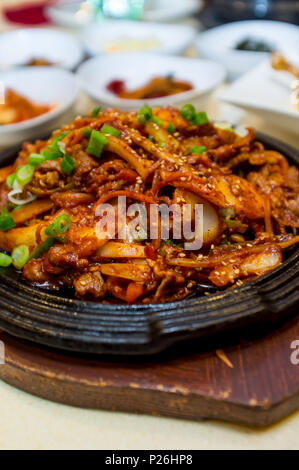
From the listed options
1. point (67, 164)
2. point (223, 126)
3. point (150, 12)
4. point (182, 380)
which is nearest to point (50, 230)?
point (67, 164)

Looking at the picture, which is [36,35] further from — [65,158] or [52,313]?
[52,313]

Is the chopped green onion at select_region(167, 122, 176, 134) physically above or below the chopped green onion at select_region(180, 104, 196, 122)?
below

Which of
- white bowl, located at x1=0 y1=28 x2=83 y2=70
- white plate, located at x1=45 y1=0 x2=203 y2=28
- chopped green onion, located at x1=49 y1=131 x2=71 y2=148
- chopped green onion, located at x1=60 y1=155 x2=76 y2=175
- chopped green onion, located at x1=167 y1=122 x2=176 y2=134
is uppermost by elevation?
white plate, located at x1=45 y1=0 x2=203 y2=28

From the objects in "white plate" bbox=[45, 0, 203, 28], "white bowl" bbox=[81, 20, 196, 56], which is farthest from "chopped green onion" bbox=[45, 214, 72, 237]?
"white plate" bbox=[45, 0, 203, 28]

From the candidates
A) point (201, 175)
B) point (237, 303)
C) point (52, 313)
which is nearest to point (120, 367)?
point (52, 313)

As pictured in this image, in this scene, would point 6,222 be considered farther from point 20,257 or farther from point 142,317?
point 142,317

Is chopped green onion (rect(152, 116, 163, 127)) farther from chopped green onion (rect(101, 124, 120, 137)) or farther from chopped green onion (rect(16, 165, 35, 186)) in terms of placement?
chopped green onion (rect(16, 165, 35, 186))

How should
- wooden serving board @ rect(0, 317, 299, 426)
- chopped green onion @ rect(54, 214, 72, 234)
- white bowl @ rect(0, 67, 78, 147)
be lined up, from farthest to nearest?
white bowl @ rect(0, 67, 78, 147), chopped green onion @ rect(54, 214, 72, 234), wooden serving board @ rect(0, 317, 299, 426)
